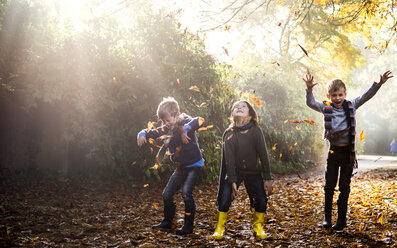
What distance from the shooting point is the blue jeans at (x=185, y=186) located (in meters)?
4.39

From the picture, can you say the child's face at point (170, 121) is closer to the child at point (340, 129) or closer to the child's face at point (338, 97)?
the child at point (340, 129)

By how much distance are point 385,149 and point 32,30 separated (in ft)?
126

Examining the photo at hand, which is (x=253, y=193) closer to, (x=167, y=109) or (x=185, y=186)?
(x=185, y=186)

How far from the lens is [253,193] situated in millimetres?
4031

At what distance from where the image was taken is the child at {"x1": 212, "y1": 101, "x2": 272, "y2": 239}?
4004mm

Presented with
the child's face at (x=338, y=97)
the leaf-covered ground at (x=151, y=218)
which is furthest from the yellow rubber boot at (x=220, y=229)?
the child's face at (x=338, y=97)

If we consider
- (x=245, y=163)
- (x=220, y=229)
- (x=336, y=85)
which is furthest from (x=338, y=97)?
(x=220, y=229)

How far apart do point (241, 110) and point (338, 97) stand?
119 cm

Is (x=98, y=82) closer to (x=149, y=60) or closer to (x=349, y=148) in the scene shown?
(x=149, y=60)

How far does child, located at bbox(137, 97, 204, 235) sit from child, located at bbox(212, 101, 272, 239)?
451 millimetres

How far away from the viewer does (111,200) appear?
22.9 feet

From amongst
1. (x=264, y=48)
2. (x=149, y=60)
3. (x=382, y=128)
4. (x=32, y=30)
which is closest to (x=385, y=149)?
(x=382, y=128)

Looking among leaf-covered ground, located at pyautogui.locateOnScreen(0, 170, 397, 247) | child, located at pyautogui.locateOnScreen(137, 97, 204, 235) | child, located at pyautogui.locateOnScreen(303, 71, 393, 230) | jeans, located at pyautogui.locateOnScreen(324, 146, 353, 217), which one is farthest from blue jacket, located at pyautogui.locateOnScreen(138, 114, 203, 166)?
jeans, located at pyautogui.locateOnScreen(324, 146, 353, 217)

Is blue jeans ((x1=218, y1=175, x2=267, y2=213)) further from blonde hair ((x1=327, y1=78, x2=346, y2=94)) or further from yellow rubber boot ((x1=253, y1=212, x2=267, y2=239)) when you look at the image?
blonde hair ((x1=327, y1=78, x2=346, y2=94))
